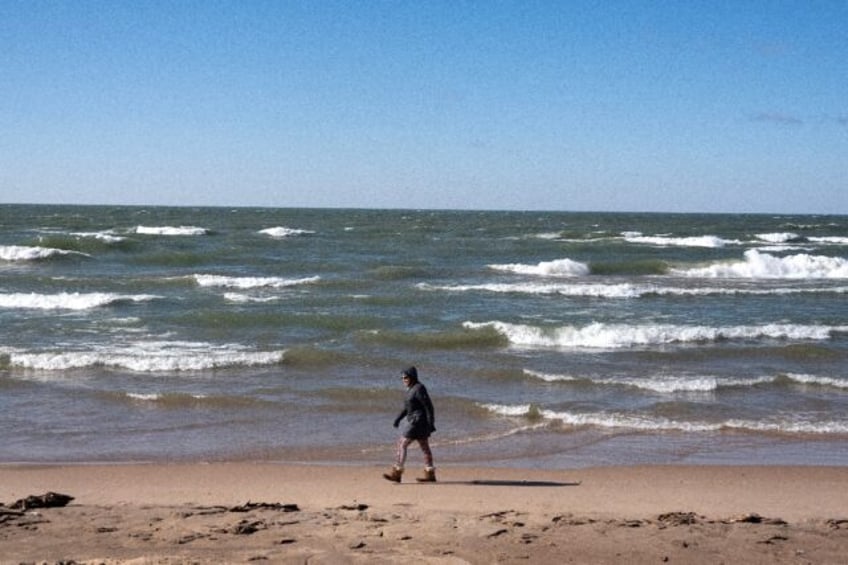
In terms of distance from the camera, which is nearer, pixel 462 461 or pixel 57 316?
pixel 462 461

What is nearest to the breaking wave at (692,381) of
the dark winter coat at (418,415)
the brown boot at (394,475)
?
the dark winter coat at (418,415)

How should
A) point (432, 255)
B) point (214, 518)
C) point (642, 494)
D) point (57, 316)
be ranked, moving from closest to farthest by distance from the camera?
point (214, 518) < point (642, 494) < point (57, 316) < point (432, 255)

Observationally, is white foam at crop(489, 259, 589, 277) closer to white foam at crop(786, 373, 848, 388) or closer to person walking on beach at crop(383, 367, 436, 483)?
white foam at crop(786, 373, 848, 388)

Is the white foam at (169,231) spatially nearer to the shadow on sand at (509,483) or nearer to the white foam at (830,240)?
the white foam at (830,240)

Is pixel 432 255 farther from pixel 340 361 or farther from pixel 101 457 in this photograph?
pixel 101 457

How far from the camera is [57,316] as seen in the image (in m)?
21.5

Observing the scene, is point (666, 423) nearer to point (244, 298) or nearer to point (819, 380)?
point (819, 380)

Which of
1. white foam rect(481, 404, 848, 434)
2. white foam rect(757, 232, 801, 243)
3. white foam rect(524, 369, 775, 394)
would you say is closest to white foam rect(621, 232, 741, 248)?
white foam rect(757, 232, 801, 243)

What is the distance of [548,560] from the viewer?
630 cm

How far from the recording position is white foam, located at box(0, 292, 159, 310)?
75.7ft

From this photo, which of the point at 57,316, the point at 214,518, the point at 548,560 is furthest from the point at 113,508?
the point at 57,316

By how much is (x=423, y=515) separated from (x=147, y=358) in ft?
31.6

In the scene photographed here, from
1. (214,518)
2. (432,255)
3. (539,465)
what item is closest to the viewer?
(214,518)

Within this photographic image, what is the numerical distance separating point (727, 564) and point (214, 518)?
4.10 metres
